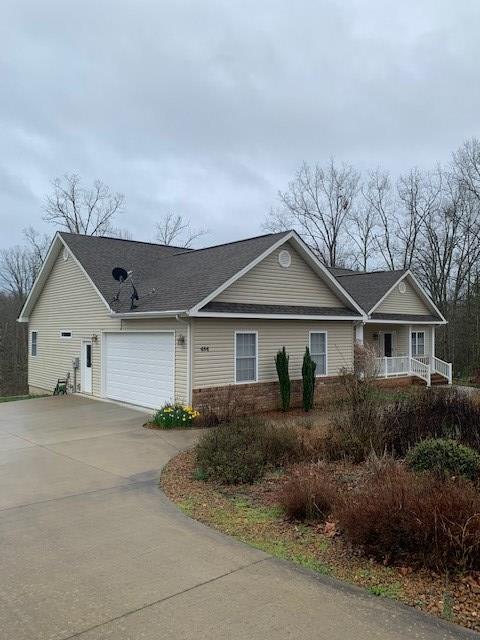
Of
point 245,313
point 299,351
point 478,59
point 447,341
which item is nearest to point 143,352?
point 245,313

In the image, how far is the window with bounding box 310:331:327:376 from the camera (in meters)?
16.7

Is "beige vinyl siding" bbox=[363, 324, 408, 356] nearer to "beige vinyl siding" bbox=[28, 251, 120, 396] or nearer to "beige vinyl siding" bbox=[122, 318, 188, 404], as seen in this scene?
"beige vinyl siding" bbox=[122, 318, 188, 404]

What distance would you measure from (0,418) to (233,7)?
471 inches

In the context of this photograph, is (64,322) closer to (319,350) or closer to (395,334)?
(319,350)

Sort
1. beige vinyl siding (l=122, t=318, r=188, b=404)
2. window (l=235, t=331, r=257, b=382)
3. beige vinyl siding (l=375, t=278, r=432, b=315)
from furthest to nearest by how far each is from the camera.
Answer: beige vinyl siding (l=375, t=278, r=432, b=315), window (l=235, t=331, r=257, b=382), beige vinyl siding (l=122, t=318, r=188, b=404)

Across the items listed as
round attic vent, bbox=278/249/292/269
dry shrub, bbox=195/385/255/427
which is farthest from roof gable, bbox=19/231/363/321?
dry shrub, bbox=195/385/255/427

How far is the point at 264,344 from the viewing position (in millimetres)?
15047

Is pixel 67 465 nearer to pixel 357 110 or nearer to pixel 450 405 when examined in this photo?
pixel 450 405

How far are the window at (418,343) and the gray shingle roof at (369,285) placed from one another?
3.18m

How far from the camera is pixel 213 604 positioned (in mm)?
3699

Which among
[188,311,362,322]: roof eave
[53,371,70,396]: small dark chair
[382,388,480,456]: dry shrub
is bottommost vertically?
[53,371,70,396]: small dark chair

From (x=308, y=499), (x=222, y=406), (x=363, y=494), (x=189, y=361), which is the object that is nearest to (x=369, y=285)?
(x=222, y=406)

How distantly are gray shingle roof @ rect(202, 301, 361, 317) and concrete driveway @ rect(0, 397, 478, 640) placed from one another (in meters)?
6.95

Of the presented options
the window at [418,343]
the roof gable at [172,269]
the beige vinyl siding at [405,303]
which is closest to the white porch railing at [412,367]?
the window at [418,343]
